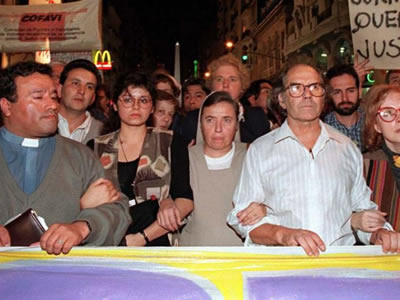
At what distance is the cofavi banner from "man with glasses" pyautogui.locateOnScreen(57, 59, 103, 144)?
2325 mm

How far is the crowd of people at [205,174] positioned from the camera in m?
2.79

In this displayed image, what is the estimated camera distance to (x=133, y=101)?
383 centimetres

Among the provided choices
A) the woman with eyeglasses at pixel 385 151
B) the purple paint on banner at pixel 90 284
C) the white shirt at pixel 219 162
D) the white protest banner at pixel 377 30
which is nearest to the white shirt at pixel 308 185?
the woman with eyeglasses at pixel 385 151

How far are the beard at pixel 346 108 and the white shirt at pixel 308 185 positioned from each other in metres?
1.73

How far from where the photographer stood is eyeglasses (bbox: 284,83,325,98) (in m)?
3.09

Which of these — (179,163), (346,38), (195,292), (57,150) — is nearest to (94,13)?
(179,163)

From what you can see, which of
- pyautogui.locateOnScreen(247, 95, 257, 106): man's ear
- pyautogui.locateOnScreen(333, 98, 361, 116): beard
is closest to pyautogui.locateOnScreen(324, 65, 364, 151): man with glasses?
pyautogui.locateOnScreen(333, 98, 361, 116): beard

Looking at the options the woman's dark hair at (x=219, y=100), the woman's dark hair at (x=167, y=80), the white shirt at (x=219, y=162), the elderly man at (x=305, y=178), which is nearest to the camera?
the elderly man at (x=305, y=178)

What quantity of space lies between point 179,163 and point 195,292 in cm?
147

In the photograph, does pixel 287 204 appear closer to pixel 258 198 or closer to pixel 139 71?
pixel 258 198

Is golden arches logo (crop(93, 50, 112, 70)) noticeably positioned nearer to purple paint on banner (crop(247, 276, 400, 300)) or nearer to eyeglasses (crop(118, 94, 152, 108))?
eyeglasses (crop(118, 94, 152, 108))

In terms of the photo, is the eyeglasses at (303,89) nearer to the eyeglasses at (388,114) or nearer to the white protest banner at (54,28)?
the eyeglasses at (388,114)

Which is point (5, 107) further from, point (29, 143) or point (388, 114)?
point (388, 114)

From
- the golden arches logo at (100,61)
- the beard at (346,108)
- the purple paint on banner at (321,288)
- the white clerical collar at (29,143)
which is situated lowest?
the purple paint on banner at (321,288)
